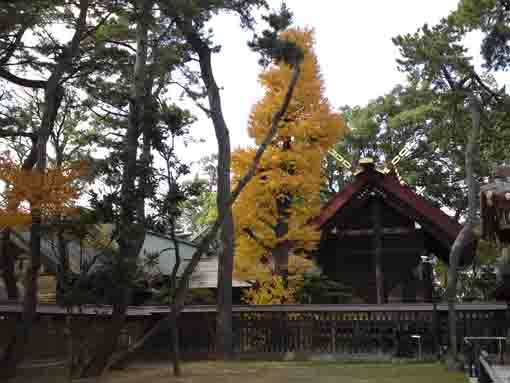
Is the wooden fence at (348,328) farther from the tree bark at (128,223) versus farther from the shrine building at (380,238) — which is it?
the tree bark at (128,223)

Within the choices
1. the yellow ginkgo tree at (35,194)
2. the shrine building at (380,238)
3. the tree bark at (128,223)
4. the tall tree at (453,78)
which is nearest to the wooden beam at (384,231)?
the shrine building at (380,238)

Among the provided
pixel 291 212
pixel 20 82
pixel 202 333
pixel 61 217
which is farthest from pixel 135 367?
pixel 20 82

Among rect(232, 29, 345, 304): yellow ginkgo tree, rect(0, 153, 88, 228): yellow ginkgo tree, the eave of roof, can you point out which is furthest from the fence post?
rect(0, 153, 88, 228): yellow ginkgo tree

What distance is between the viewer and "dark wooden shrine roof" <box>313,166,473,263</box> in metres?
18.7

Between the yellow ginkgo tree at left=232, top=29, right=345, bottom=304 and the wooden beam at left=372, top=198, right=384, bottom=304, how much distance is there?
2.28 metres

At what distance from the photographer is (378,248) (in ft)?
62.5

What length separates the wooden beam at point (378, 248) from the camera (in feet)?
60.4

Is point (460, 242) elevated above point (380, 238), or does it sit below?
below

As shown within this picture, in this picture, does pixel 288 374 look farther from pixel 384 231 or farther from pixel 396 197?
pixel 396 197

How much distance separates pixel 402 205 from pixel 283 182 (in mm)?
4687

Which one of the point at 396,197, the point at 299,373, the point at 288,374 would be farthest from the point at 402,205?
the point at 288,374

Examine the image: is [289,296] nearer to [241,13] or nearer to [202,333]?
[202,333]

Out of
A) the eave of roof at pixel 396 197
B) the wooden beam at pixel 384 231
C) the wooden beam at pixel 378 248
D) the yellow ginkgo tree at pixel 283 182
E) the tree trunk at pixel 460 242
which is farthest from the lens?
the wooden beam at pixel 384 231

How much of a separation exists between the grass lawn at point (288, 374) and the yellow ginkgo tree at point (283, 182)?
4.01m
